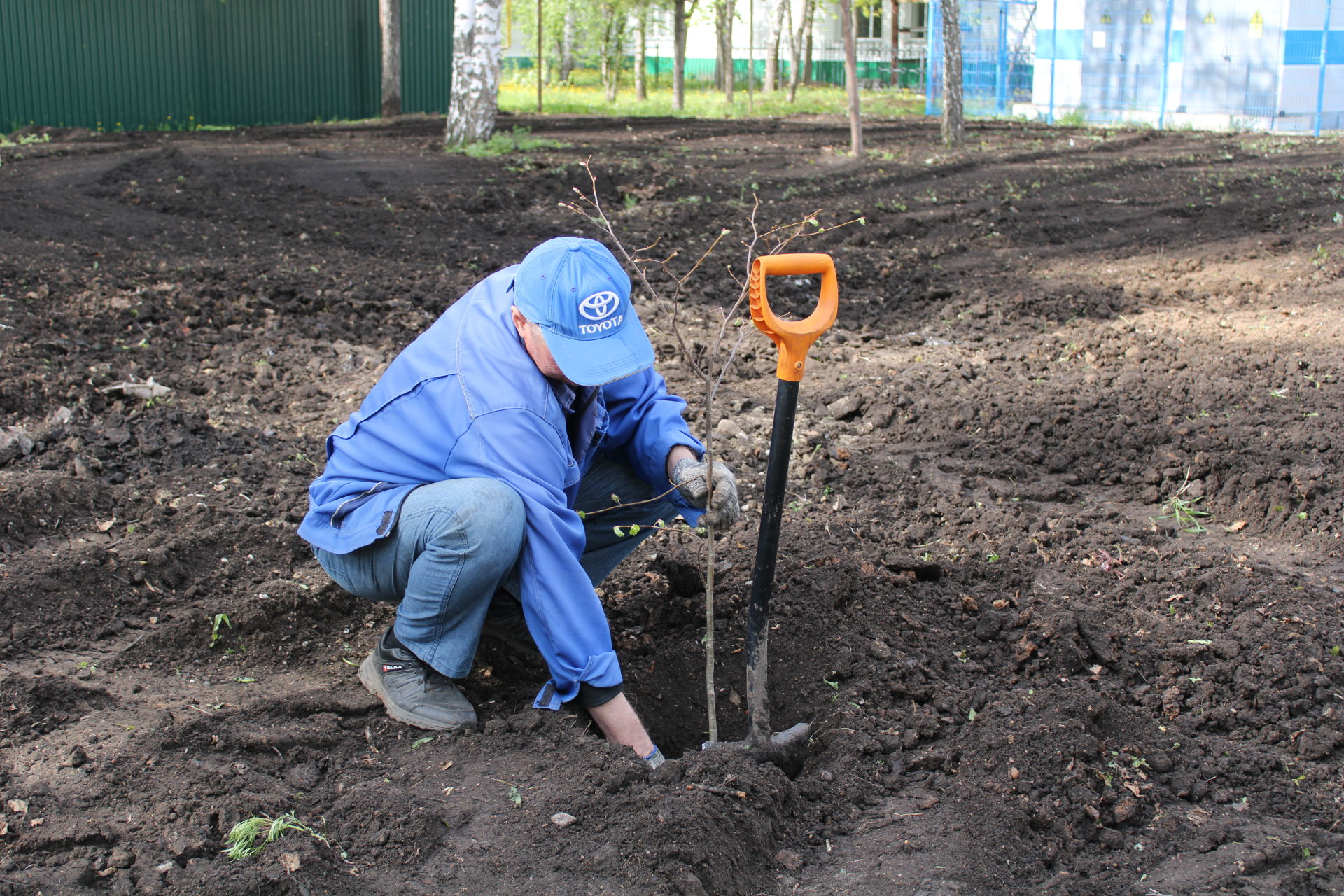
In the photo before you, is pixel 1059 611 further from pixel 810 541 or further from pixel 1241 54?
pixel 1241 54

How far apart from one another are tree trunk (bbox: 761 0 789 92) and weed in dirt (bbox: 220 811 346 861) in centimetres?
2553

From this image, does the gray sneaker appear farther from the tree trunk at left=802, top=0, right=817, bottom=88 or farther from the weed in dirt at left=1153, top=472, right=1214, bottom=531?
the tree trunk at left=802, top=0, right=817, bottom=88

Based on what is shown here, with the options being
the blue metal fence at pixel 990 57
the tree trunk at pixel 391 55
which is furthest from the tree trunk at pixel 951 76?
the tree trunk at pixel 391 55

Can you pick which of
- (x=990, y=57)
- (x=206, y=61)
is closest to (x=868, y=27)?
(x=990, y=57)

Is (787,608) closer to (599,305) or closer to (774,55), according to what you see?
(599,305)

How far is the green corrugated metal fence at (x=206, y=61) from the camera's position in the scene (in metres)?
14.0

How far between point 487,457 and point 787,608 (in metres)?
1.19

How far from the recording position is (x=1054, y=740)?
99.0 inches

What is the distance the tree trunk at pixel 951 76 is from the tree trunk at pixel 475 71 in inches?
234

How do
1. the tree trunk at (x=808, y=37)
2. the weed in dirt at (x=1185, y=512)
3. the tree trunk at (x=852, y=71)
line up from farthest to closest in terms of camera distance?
the tree trunk at (x=808, y=37) → the tree trunk at (x=852, y=71) → the weed in dirt at (x=1185, y=512)

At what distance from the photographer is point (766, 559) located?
2.51m

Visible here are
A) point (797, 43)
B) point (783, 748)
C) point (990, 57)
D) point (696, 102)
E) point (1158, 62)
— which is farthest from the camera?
point (797, 43)

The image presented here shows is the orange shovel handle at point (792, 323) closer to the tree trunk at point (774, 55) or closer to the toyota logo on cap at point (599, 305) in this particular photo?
the toyota logo on cap at point (599, 305)

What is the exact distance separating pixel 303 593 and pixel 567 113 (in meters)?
17.2
